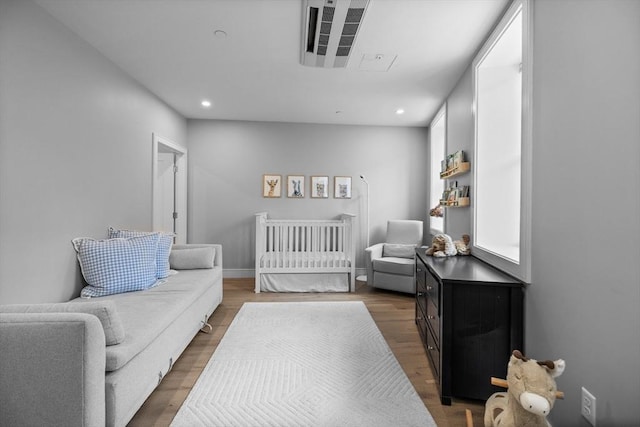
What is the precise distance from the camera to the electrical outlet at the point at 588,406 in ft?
3.74

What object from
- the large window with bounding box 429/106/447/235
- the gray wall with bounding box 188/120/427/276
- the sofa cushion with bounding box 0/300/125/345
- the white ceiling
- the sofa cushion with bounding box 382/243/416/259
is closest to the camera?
the sofa cushion with bounding box 0/300/125/345

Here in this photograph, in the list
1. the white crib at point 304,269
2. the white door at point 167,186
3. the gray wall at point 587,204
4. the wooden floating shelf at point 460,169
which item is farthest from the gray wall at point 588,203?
the white door at point 167,186

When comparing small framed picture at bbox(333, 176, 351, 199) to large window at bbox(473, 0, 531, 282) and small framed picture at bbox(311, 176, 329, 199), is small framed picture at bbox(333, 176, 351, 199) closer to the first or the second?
small framed picture at bbox(311, 176, 329, 199)

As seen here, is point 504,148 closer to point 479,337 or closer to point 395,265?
point 479,337

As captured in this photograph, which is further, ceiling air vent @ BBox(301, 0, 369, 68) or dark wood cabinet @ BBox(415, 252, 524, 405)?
ceiling air vent @ BBox(301, 0, 369, 68)

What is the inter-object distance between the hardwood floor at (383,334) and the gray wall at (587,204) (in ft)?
1.75

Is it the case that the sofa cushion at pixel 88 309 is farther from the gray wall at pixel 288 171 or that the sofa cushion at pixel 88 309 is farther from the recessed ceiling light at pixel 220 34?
the gray wall at pixel 288 171

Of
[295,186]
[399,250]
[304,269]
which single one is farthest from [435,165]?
[304,269]

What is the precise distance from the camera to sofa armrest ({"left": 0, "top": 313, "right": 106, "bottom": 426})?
1158 mm

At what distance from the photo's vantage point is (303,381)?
6.19 feet

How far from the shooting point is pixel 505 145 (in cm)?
211

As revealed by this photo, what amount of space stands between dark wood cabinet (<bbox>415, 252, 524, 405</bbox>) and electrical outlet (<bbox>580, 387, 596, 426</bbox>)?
40cm

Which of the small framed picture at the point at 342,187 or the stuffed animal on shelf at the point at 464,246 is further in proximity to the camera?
the small framed picture at the point at 342,187

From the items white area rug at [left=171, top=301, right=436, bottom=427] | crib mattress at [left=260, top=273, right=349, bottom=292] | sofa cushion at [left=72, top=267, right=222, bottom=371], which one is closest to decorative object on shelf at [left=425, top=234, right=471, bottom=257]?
white area rug at [left=171, top=301, right=436, bottom=427]
